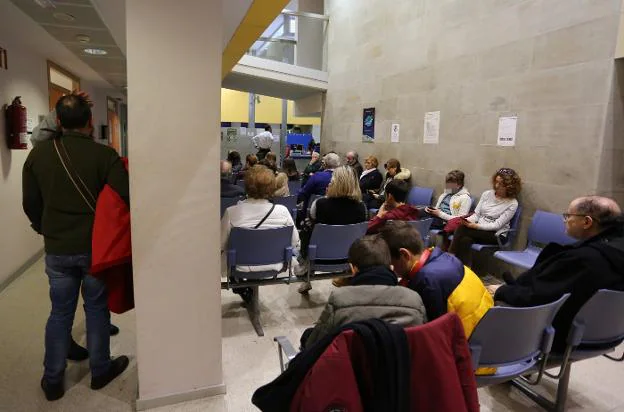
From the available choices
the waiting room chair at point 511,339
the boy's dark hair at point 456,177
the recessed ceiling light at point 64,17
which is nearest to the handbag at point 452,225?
the boy's dark hair at point 456,177

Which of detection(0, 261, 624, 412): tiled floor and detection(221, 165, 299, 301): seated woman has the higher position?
detection(221, 165, 299, 301): seated woman

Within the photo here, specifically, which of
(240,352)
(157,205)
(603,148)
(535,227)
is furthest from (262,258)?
(603,148)

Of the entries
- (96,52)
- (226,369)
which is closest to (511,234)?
(226,369)

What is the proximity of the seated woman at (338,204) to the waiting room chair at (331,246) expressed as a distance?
0.47 feet

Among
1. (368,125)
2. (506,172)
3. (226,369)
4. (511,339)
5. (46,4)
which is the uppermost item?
(46,4)

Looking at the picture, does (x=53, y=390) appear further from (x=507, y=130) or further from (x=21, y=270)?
(x=507, y=130)

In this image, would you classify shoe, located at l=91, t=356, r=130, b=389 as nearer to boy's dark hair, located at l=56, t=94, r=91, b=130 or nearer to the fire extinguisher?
boy's dark hair, located at l=56, t=94, r=91, b=130

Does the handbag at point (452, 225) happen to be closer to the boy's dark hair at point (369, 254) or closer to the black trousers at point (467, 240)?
the black trousers at point (467, 240)

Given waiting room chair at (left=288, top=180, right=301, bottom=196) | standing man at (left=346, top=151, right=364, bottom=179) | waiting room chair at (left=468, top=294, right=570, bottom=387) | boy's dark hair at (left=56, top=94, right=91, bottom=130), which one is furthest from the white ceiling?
standing man at (left=346, top=151, right=364, bottom=179)

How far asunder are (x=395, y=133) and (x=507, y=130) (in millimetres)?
2160

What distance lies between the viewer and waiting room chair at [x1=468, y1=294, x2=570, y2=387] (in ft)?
5.20

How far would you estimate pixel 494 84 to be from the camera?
434 centimetres

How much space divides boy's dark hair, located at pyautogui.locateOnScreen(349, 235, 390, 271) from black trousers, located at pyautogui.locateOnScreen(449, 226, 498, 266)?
278 centimetres

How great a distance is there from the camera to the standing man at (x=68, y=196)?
6.36 feet
